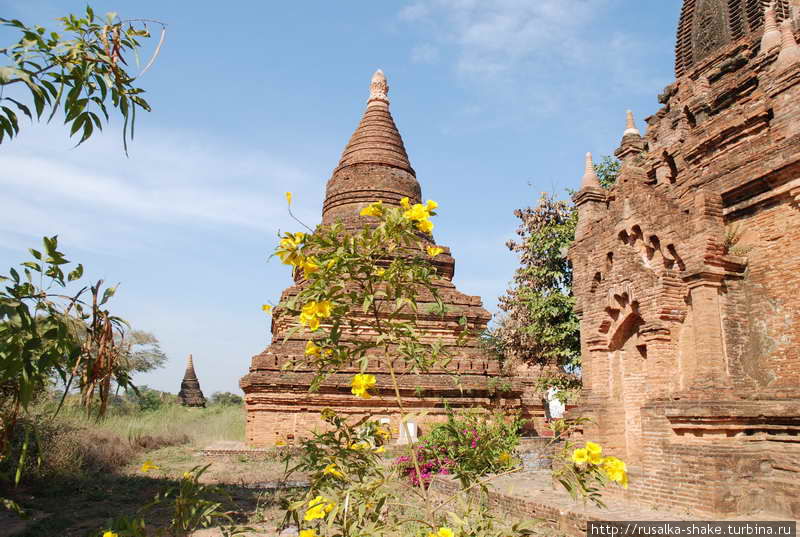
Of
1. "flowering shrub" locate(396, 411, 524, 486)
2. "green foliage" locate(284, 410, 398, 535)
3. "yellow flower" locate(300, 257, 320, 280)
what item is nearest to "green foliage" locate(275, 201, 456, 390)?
"yellow flower" locate(300, 257, 320, 280)

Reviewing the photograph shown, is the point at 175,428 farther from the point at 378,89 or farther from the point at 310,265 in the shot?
the point at 310,265

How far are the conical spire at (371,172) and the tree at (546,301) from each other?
13.4 ft

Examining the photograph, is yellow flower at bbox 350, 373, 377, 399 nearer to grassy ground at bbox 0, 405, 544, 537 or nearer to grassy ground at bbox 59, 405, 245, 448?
grassy ground at bbox 0, 405, 544, 537

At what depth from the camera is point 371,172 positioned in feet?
63.9

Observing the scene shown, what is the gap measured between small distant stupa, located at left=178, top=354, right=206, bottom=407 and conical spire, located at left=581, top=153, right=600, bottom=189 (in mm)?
27958

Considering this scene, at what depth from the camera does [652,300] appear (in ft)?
28.0

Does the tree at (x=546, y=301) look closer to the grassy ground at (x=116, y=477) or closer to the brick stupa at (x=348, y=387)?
the brick stupa at (x=348, y=387)

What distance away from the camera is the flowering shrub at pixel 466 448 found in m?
3.40

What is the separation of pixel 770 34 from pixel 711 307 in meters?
5.04

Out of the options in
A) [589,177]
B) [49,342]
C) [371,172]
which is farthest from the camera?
[371,172]

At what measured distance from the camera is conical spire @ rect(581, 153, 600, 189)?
438 inches

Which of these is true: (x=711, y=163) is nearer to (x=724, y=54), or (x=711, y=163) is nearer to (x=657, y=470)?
(x=724, y=54)

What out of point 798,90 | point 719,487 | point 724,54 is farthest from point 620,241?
point 724,54

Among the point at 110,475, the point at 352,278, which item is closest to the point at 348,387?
the point at 110,475
